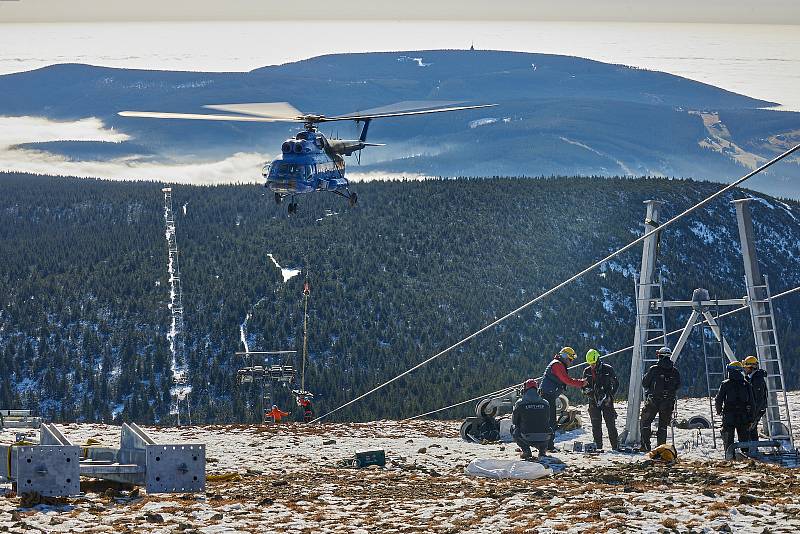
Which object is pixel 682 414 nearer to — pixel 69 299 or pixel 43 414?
pixel 43 414

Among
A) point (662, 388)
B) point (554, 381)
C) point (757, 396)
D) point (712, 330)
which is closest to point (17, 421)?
point (554, 381)

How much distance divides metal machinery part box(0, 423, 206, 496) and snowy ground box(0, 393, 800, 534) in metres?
0.38

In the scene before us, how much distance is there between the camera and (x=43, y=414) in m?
89.1

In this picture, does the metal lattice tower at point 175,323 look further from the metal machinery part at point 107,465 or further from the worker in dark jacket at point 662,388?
the metal machinery part at point 107,465

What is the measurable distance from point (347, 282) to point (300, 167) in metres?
72.9

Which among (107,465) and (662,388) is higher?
(662,388)

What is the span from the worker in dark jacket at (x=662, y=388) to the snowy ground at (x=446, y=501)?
964 millimetres

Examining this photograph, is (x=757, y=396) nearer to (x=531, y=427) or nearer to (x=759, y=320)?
(x=759, y=320)

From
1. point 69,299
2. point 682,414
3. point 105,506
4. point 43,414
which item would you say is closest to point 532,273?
point 69,299

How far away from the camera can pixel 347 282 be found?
12612 cm

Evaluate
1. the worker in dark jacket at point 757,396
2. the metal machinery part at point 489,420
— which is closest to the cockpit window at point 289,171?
the metal machinery part at point 489,420

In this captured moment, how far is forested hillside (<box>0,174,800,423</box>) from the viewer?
9562 centimetres

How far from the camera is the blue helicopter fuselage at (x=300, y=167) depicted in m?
53.4

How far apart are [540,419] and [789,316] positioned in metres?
116
